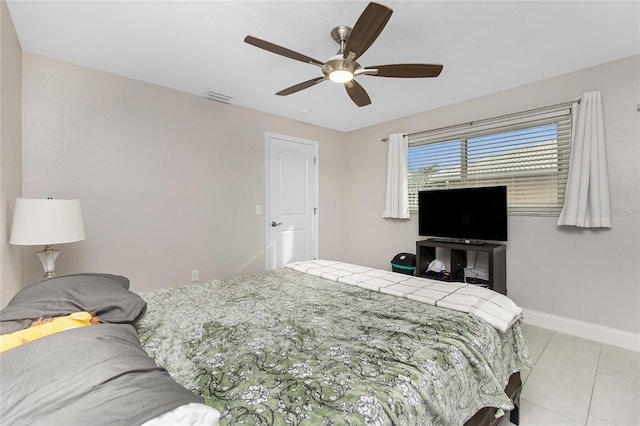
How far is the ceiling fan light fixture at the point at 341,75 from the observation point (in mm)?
1926

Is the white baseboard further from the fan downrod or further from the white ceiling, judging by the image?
the fan downrod

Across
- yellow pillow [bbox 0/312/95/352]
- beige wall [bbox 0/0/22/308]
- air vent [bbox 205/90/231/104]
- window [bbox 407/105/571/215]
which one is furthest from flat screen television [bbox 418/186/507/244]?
beige wall [bbox 0/0/22/308]

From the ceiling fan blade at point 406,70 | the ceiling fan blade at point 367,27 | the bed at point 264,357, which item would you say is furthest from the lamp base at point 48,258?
the ceiling fan blade at point 406,70

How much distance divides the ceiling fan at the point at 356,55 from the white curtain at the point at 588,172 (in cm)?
173

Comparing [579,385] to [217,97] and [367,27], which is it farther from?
[217,97]

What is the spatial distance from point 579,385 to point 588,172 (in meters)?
1.78

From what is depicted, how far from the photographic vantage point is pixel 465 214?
322cm

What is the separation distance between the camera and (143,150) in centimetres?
293

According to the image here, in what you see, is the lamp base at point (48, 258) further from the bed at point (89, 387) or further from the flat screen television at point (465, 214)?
the flat screen television at point (465, 214)

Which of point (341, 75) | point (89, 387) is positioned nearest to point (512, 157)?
point (341, 75)

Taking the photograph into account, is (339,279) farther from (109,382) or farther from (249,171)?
(249,171)

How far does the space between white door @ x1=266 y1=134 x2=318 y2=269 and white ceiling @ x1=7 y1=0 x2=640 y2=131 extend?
1.16m

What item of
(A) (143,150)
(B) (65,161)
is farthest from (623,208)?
(B) (65,161)

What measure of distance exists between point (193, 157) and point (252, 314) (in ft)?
7.66
